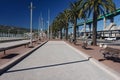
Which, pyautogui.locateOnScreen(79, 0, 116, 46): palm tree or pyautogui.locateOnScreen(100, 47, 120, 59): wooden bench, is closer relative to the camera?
pyautogui.locateOnScreen(100, 47, 120, 59): wooden bench

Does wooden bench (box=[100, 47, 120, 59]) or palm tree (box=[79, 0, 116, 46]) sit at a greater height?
palm tree (box=[79, 0, 116, 46])

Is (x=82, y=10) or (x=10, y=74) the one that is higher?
(x=82, y=10)

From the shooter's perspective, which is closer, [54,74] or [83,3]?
[54,74]

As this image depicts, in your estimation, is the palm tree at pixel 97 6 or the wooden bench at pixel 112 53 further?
the palm tree at pixel 97 6

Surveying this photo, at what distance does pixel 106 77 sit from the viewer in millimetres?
10867

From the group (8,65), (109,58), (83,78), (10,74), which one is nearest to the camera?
(83,78)

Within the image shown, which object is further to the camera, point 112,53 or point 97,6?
point 97,6

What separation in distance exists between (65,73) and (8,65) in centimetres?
321

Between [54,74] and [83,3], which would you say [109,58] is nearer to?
[54,74]

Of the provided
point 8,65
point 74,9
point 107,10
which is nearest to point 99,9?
point 107,10

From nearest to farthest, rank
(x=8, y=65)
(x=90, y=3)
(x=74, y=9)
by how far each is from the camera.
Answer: (x=8, y=65) < (x=90, y=3) < (x=74, y=9)

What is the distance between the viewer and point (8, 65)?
13.2 m

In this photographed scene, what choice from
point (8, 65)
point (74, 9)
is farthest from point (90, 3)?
point (8, 65)

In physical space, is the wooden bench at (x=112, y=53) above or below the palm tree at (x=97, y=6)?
below
